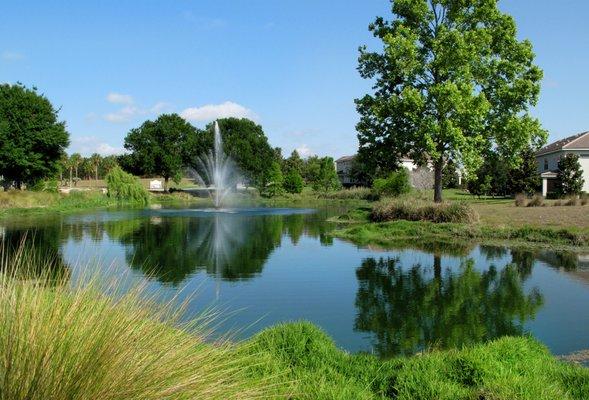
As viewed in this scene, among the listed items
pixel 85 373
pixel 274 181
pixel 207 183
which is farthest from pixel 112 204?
pixel 85 373

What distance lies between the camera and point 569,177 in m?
53.7

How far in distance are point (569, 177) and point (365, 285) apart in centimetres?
4754

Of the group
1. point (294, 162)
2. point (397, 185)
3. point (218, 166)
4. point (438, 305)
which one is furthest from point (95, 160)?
point (438, 305)

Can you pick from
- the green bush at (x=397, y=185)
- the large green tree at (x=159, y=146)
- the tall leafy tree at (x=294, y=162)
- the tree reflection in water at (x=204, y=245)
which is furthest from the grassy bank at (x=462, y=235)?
the tall leafy tree at (x=294, y=162)

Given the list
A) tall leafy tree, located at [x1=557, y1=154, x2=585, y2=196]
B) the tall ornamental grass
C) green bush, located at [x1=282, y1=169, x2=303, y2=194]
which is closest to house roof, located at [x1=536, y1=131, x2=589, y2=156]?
tall leafy tree, located at [x1=557, y1=154, x2=585, y2=196]

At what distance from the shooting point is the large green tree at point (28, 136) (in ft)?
164

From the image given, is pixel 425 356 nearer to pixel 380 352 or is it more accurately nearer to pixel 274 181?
pixel 380 352

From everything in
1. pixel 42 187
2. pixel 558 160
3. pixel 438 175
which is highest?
pixel 558 160

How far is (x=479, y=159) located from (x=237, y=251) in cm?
1566

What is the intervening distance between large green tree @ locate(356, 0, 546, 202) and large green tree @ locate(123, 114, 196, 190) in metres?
61.2

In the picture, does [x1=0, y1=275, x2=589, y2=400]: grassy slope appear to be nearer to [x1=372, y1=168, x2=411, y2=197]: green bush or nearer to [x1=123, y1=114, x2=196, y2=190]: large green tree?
[x1=372, y1=168, x2=411, y2=197]: green bush

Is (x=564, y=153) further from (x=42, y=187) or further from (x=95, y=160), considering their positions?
(x=95, y=160)

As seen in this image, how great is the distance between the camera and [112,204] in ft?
196

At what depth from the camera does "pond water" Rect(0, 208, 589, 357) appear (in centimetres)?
949
